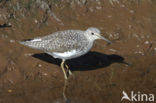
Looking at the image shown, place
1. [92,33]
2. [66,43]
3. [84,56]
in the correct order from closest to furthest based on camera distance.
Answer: [66,43]
[92,33]
[84,56]

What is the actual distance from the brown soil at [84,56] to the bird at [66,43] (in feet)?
2.79

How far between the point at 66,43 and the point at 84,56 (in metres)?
1.92

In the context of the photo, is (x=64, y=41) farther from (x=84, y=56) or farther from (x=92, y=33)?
(x=84, y=56)

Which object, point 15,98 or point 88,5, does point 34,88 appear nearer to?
point 15,98

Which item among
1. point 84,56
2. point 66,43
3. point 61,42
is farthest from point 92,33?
point 84,56

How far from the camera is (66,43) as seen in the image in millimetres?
11680

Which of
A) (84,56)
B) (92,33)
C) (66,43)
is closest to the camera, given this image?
(66,43)

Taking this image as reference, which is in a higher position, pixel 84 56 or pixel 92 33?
pixel 92 33

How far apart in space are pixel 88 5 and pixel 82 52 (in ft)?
12.3

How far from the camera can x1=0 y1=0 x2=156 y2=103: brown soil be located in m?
11.5

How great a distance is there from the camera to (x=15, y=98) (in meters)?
10.9

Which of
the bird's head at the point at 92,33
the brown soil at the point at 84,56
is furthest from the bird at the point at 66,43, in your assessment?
the brown soil at the point at 84,56

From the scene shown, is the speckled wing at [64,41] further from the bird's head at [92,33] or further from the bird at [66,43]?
the bird's head at [92,33]

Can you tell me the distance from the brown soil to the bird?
0.85 metres
